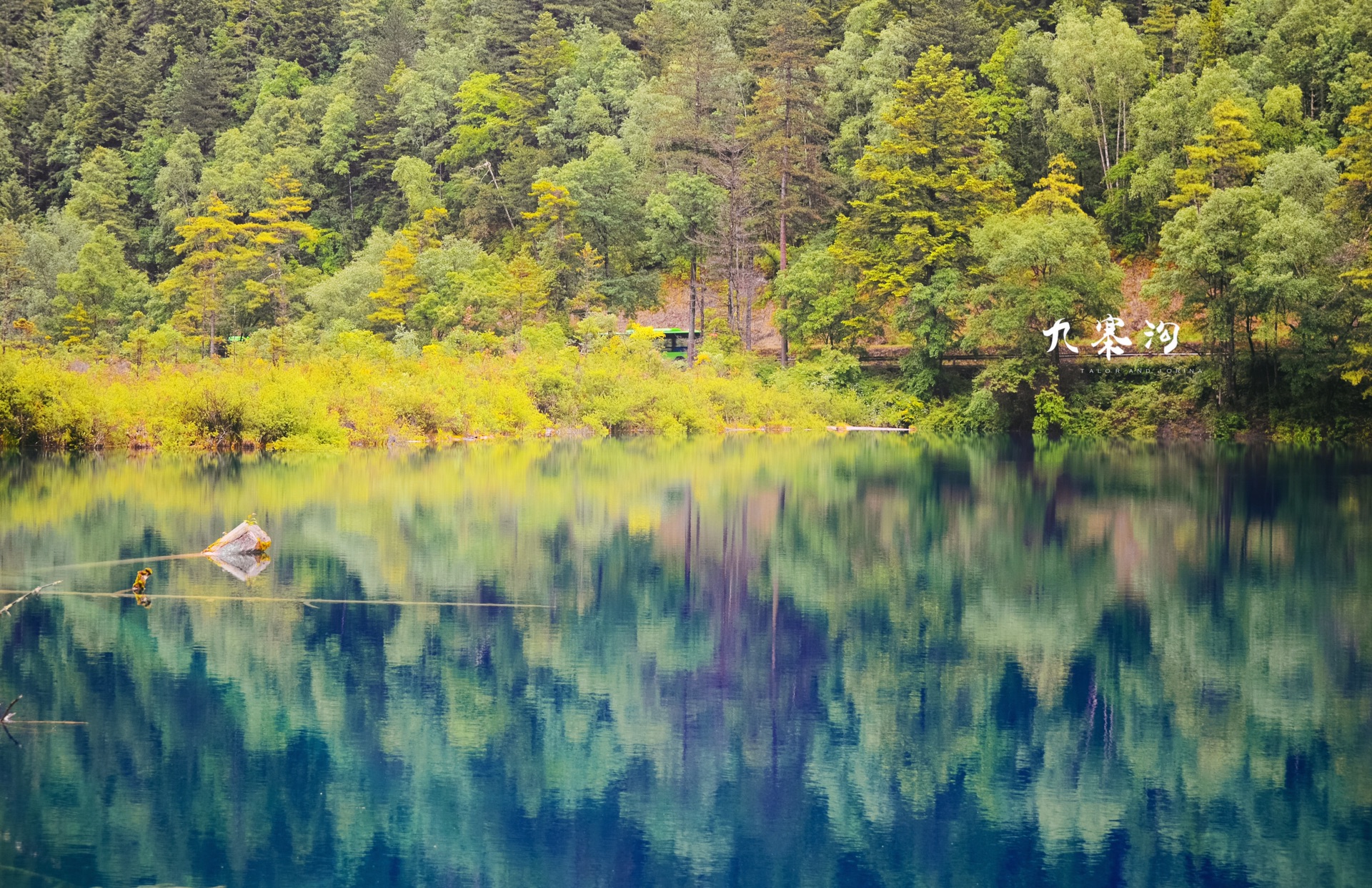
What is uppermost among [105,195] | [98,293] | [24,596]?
[105,195]

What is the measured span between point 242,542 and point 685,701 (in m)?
8.54

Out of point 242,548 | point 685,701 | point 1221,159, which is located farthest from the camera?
point 1221,159

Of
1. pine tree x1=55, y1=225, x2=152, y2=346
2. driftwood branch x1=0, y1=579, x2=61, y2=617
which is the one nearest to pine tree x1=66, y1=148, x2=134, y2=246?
pine tree x1=55, y1=225, x2=152, y2=346

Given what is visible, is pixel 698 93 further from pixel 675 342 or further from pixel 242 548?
pixel 242 548

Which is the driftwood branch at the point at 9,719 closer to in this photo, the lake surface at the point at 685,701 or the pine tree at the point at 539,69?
the lake surface at the point at 685,701

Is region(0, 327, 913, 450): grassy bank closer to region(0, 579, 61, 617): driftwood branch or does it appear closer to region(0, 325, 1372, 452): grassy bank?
region(0, 325, 1372, 452): grassy bank

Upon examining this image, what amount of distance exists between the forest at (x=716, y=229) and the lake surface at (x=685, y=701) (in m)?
19.2

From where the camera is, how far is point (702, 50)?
2511 inches

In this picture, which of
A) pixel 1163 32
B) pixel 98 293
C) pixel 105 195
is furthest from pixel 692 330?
pixel 105 195

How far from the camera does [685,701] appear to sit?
429 inches

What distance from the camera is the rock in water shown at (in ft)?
56.2

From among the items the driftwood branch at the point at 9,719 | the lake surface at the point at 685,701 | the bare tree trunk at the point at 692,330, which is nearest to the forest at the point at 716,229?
the bare tree trunk at the point at 692,330

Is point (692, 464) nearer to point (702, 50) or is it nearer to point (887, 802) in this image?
point (887, 802)

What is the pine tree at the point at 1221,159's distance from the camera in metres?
44.0
